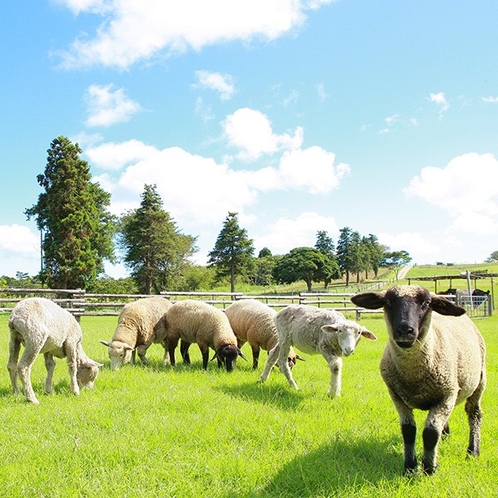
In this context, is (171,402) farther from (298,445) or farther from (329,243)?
(329,243)

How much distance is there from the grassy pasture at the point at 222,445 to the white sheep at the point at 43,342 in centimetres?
28

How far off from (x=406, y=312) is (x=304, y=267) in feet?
237

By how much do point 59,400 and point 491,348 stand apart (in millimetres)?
11937

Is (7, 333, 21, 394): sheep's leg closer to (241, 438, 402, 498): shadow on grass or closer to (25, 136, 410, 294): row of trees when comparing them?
(241, 438, 402, 498): shadow on grass

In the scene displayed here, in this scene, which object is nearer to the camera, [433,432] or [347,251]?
[433,432]

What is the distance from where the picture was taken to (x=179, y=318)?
10000 mm

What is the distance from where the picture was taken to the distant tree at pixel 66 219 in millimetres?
36250

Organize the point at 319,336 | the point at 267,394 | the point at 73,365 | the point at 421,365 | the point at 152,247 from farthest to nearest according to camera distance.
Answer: the point at 152,247, the point at 319,336, the point at 73,365, the point at 267,394, the point at 421,365

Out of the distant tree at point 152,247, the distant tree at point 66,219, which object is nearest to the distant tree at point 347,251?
the distant tree at point 152,247

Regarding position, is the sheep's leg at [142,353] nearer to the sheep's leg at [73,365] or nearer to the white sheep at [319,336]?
the sheep's leg at [73,365]

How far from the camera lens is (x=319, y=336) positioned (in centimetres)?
709

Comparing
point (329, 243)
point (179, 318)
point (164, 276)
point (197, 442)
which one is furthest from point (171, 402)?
point (329, 243)

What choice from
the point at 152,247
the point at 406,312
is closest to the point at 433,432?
the point at 406,312

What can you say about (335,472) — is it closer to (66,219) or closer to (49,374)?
(49,374)
